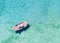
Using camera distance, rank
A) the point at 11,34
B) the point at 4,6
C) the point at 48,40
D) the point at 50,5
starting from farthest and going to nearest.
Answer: the point at 4,6 → the point at 50,5 → the point at 11,34 → the point at 48,40

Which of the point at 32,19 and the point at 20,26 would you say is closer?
the point at 20,26

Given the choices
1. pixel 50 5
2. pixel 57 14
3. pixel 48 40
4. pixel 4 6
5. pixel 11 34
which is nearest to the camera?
pixel 48 40

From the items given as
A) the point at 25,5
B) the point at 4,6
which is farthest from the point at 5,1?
the point at 25,5

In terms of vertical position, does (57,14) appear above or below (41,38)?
above

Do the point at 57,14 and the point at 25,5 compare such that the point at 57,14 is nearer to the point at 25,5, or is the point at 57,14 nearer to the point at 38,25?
the point at 38,25

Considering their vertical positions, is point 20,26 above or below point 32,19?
below

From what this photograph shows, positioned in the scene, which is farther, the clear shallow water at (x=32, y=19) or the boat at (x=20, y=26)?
the boat at (x=20, y=26)

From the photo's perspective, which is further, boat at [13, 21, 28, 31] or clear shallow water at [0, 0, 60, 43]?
boat at [13, 21, 28, 31]

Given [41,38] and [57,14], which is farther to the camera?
[57,14]
